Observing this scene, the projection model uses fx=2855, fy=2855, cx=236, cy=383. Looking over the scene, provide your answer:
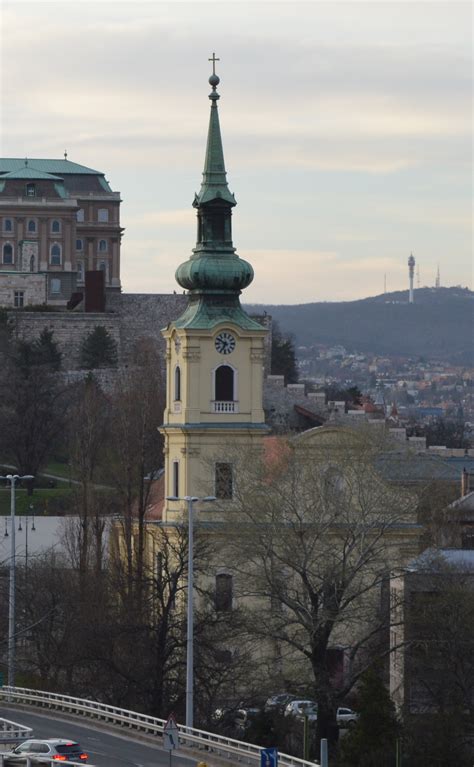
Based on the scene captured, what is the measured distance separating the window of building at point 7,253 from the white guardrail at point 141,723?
10765cm

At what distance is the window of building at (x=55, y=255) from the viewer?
177625 millimetres

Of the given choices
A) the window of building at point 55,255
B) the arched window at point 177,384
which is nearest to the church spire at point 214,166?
the arched window at point 177,384

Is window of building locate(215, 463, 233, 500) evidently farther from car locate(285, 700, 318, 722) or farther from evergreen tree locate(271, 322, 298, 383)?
evergreen tree locate(271, 322, 298, 383)

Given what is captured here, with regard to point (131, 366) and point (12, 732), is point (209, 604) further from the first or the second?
point (131, 366)

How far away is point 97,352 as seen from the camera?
529ft

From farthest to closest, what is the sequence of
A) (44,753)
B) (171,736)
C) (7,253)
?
(7,253) < (44,753) < (171,736)

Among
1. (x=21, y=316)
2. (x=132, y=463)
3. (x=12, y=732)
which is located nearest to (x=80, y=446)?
(x=132, y=463)

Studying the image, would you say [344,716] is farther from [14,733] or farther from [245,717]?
[14,733]

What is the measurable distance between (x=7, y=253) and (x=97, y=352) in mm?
20892

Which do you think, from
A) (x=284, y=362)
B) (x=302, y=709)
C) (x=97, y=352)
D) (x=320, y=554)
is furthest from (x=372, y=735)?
(x=284, y=362)

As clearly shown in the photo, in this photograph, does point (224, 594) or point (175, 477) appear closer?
point (224, 594)

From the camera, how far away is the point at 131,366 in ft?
517

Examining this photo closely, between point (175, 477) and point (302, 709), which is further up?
point (175, 477)

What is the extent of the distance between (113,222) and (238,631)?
4443 inches
